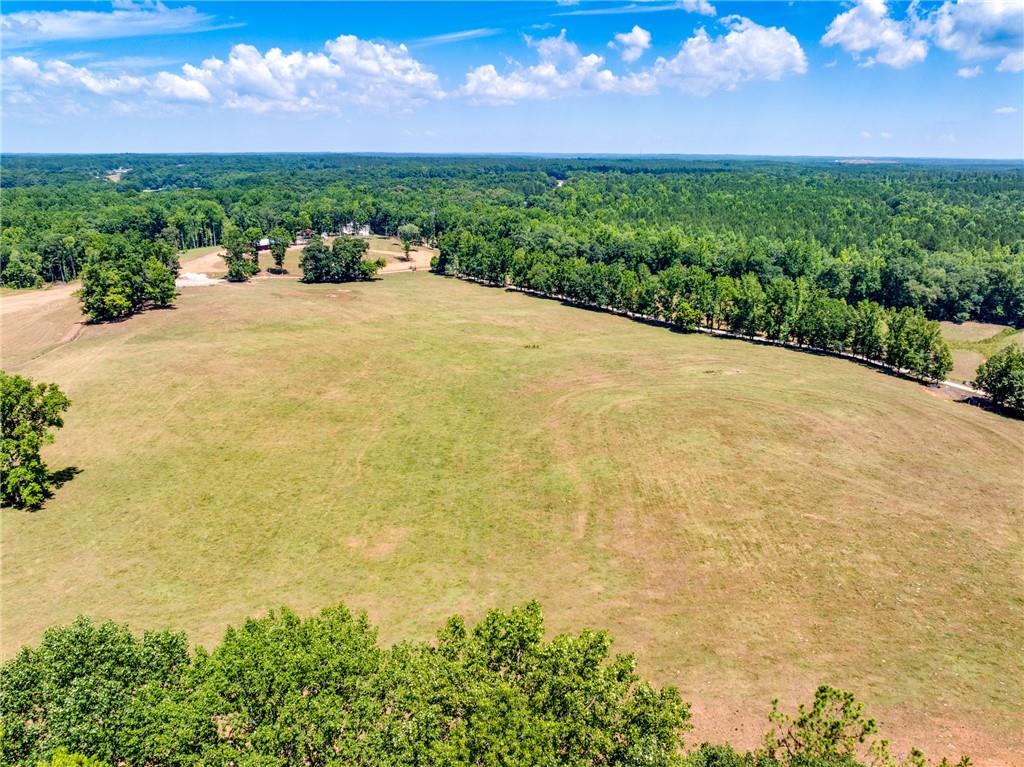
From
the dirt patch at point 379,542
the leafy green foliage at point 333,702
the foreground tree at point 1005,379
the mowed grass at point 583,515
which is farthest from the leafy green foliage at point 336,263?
the leafy green foliage at point 333,702

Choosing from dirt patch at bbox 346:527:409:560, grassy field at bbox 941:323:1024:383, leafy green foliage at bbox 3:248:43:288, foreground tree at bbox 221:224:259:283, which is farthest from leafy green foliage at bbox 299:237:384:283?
grassy field at bbox 941:323:1024:383

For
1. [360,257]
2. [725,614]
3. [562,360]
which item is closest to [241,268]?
[360,257]

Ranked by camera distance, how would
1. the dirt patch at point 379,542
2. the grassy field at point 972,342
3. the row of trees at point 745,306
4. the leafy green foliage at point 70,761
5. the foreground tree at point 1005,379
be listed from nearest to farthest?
the leafy green foliage at point 70,761
the dirt patch at point 379,542
the foreground tree at point 1005,379
the row of trees at point 745,306
the grassy field at point 972,342

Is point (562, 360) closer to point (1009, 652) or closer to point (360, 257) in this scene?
point (1009, 652)

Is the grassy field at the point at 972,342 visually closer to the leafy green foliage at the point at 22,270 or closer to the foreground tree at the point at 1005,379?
the foreground tree at the point at 1005,379

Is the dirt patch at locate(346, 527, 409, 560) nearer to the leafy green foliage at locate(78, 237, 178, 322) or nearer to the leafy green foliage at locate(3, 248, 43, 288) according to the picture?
the leafy green foliage at locate(78, 237, 178, 322)

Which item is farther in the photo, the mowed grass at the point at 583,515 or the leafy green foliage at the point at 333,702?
the mowed grass at the point at 583,515

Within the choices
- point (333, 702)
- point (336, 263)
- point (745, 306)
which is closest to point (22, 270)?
point (336, 263)
